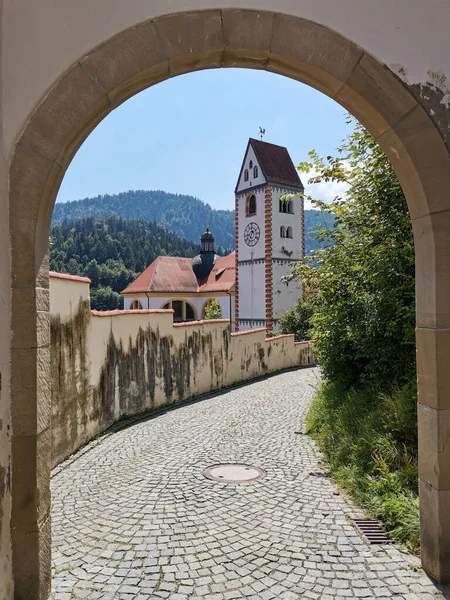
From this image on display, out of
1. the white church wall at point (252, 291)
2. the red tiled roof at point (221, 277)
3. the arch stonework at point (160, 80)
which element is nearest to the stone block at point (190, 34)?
the arch stonework at point (160, 80)

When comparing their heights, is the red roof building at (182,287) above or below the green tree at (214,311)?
above

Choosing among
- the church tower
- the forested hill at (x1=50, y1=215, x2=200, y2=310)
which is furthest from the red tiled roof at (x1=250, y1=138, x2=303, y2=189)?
the forested hill at (x1=50, y1=215, x2=200, y2=310)

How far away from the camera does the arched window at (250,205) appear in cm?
3897

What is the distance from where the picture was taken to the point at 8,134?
2.99 metres

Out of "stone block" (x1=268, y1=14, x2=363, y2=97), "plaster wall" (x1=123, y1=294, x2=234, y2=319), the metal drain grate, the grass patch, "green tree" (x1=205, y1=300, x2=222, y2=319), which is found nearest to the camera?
"stone block" (x1=268, y1=14, x2=363, y2=97)

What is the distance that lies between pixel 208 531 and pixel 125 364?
5422 millimetres

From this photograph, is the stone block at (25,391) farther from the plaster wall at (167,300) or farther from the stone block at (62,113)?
the plaster wall at (167,300)

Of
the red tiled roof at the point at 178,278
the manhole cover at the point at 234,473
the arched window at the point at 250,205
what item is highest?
the arched window at the point at 250,205

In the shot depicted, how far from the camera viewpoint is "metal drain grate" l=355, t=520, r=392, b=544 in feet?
12.8

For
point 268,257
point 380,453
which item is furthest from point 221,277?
point 380,453

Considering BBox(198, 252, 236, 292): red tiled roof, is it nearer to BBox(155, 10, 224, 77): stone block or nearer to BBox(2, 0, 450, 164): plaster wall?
BBox(2, 0, 450, 164): plaster wall

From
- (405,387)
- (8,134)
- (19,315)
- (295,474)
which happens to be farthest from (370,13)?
(295,474)

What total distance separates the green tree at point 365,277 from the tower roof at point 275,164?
30548 mm

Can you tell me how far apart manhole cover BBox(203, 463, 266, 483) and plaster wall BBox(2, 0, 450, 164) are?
4.30 meters
